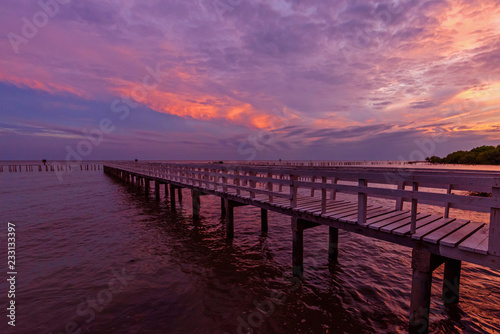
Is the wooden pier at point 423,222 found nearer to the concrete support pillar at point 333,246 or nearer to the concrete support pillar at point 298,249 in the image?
the concrete support pillar at point 298,249

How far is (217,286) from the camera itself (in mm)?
6145

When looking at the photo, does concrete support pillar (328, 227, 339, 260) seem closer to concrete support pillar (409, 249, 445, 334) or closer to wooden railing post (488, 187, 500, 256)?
concrete support pillar (409, 249, 445, 334)

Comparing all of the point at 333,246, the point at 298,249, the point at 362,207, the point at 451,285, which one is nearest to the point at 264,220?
the point at 333,246

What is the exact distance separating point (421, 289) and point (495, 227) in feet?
5.32

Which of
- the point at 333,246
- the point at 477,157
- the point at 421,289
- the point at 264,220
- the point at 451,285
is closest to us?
the point at 421,289

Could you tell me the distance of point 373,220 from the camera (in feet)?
17.2

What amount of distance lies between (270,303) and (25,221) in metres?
14.4

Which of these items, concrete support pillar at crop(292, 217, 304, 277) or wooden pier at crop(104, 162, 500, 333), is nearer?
wooden pier at crop(104, 162, 500, 333)

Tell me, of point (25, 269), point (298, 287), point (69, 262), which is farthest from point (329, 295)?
point (25, 269)

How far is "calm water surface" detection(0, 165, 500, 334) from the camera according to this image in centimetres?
475

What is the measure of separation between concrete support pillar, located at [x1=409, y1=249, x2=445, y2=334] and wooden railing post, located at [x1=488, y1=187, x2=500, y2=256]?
0.84m

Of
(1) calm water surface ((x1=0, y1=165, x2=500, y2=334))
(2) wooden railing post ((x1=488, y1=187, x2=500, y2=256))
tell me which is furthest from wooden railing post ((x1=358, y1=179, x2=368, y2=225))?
(1) calm water surface ((x1=0, y1=165, x2=500, y2=334))

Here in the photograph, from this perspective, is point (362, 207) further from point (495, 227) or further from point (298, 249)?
point (298, 249)

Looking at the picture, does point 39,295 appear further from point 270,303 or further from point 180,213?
point 180,213
